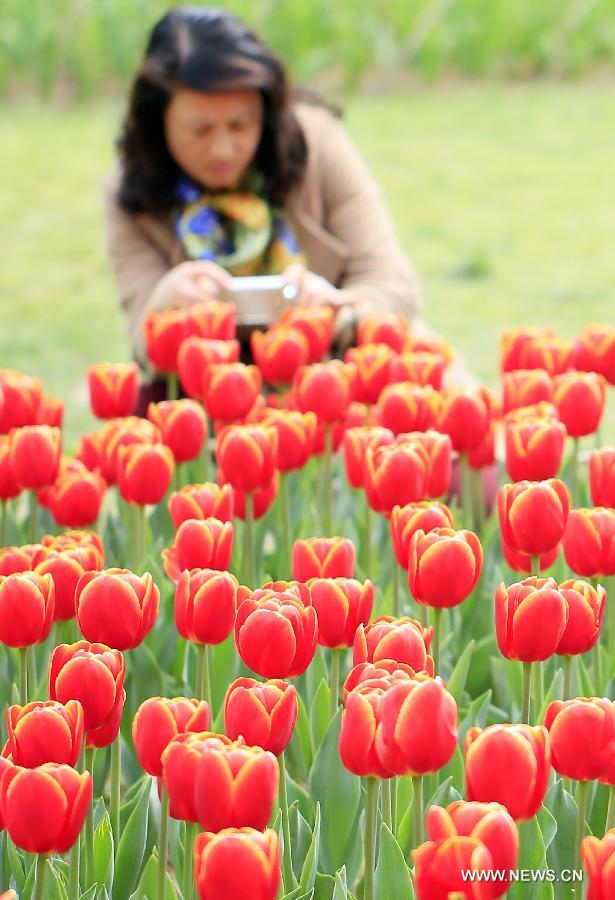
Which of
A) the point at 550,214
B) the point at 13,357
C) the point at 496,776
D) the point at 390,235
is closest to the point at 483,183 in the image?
the point at 550,214

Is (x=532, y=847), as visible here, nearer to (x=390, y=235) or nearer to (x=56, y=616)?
(x=56, y=616)

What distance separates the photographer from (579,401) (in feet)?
6.66

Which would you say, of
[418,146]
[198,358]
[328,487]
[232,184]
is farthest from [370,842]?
[418,146]

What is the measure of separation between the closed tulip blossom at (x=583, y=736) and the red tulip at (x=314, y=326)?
51.1 inches

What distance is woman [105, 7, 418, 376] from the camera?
3.13 metres

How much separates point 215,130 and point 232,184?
0.20m

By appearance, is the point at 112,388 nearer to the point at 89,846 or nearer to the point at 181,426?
the point at 181,426

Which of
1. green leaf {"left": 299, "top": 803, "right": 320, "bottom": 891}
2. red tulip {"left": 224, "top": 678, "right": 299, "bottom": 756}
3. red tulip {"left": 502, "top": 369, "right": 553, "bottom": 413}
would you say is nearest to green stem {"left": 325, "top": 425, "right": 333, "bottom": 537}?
red tulip {"left": 502, "top": 369, "right": 553, "bottom": 413}

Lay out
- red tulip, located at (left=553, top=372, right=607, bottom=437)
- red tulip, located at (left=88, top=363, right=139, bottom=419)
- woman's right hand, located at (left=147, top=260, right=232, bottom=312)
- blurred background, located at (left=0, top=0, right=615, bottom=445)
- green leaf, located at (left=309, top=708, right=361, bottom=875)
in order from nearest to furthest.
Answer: green leaf, located at (left=309, top=708, right=361, bottom=875) → red tulip, located at (left=553, top=372, right=607, bottom=437) → red tulip, located at (left=88, top=363, right=139, bottom=419) → woman's right hand, located at (left=147, top=260, right=232, bottom=312) → blurred background, located at (left=0, top=0, right=615, bottom=445)

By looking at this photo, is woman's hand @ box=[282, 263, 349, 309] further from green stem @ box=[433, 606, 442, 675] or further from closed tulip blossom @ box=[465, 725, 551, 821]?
closed tulip blossom @ box=[465, 725, 551, 821]

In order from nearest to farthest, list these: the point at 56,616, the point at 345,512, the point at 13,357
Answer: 1. the point at 56,616
2. the point at 345,512
3. the point at 13,357

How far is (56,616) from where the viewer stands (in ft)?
5.43

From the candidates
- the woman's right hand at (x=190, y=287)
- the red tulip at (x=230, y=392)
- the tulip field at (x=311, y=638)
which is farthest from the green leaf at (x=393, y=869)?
the woman's right hand at (x=190, y=287)

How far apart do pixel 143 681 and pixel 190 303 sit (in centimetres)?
110
